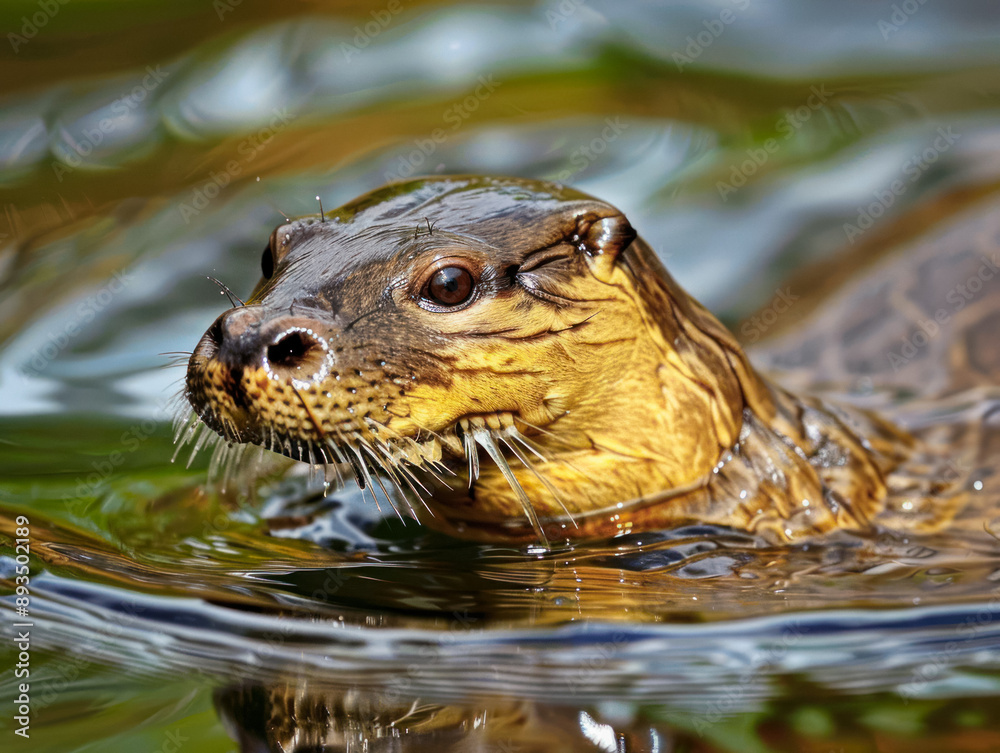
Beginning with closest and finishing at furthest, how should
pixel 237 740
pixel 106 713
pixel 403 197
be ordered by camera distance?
pixel 237 740, pixel 106 713, pixel 403 197

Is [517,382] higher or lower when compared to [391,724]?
higher

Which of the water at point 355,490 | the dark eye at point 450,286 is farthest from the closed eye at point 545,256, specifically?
the water at point 355,490

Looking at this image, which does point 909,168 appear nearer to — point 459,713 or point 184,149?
point 184,149

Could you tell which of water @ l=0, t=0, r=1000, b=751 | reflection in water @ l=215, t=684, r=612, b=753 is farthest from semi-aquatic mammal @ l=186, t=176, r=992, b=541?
reflection in water @ l=215, t=684, r=612, b=753

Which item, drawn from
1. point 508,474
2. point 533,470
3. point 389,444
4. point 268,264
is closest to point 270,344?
point 389,444

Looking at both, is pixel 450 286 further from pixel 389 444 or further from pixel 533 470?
pixel 533 470

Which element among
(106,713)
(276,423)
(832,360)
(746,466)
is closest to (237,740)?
(106,713)

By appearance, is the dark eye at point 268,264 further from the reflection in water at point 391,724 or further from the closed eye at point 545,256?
the reflection in water at point 391,724
